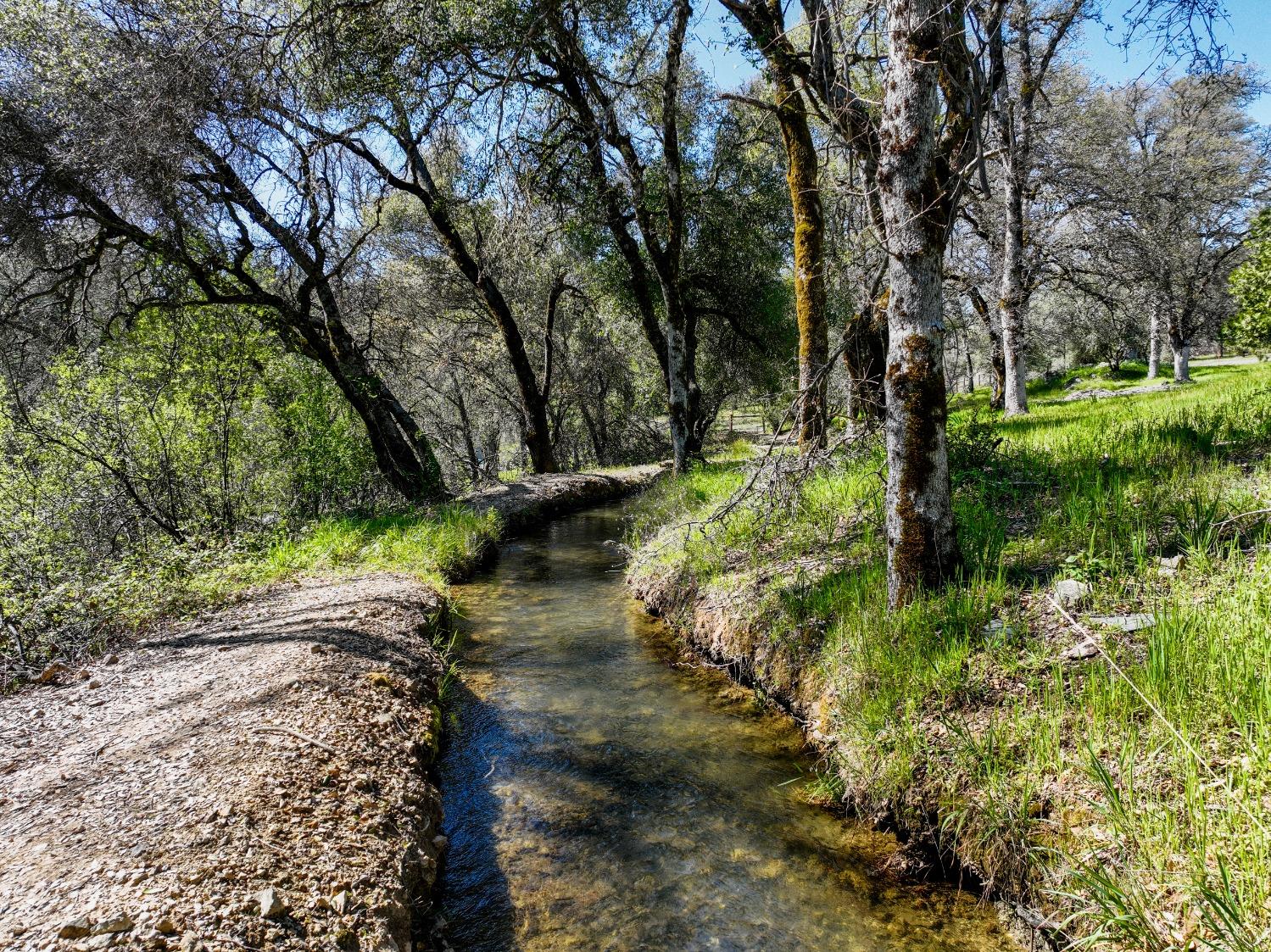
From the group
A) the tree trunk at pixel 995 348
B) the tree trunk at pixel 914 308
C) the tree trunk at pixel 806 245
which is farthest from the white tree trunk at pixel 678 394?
the tree trunk at pixel 995 348

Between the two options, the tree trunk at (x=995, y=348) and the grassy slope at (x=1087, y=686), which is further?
the tree trunk at (x=995, y=348)

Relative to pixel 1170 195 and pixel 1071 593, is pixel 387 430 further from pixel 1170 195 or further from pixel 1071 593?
pixel 1170 195

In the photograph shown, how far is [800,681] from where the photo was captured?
5008 mm

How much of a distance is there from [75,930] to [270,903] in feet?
2.03

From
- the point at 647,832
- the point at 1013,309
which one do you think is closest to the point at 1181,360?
the point at 1013,309

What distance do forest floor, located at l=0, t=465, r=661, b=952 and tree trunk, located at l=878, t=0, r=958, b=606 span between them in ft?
11.8

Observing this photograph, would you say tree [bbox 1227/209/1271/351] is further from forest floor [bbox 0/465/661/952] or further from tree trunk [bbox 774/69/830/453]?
forest floor [bbox 0/465/661/952]

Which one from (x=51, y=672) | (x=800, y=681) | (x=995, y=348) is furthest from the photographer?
(x=995, y=348)

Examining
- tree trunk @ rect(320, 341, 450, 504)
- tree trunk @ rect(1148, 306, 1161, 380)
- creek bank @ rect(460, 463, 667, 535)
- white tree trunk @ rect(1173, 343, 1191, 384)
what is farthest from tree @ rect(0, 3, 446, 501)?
tree trunk @ rect(1148, 306, 1161, 380)

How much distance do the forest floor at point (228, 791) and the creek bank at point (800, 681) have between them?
2.61 m

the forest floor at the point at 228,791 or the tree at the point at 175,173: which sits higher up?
the tree at the point at 175,173

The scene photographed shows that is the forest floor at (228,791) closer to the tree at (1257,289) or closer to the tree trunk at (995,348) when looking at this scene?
the tree at (1257,289)

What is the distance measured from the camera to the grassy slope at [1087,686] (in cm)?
232

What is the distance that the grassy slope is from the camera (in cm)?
232
